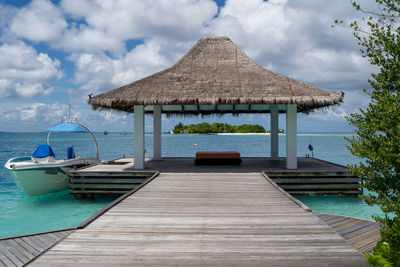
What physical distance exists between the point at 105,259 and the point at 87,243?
50cm

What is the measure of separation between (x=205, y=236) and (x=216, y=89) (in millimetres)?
5470

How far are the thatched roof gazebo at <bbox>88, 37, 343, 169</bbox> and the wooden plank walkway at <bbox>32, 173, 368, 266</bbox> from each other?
329cm

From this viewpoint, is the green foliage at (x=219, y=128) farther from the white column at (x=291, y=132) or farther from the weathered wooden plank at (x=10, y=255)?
the weathered wooden plank at (x=10, y=255)

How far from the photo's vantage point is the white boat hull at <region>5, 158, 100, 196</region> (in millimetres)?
8805

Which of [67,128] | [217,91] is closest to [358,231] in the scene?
[217,91]

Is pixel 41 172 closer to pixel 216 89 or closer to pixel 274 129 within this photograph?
pixel 216 89

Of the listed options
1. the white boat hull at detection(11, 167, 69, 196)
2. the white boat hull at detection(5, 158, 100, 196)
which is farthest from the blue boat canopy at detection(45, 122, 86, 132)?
the white boat hull at detection(11, 167, 69, 196)

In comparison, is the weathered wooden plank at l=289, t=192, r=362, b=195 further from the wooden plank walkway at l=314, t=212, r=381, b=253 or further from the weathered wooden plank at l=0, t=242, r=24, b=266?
the weathered wooden plank at l=0, t=242, r=24, b=266

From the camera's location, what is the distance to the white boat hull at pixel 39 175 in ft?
28.9

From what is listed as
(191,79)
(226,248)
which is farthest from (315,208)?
(226,248)

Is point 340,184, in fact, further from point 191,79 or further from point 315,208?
point 191,79

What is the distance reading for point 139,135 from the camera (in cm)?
860

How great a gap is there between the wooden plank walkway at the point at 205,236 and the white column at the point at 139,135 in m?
3.28

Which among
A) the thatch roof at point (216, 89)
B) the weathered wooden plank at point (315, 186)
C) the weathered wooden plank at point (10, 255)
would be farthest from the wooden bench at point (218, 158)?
the weathered wooden plank at point (10, 255)
